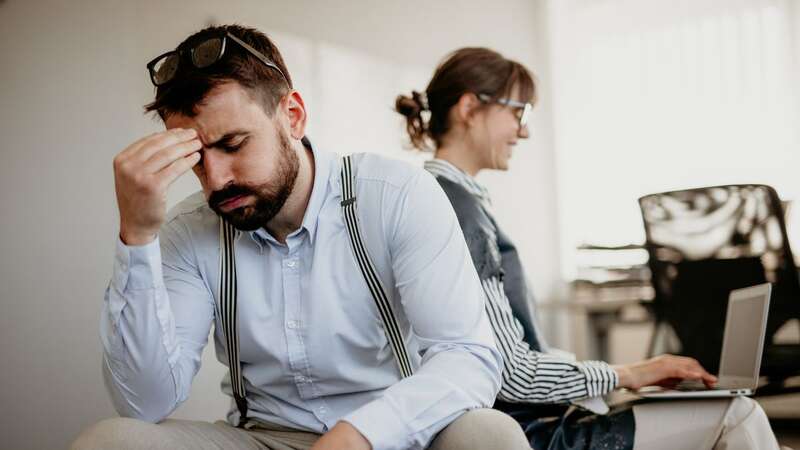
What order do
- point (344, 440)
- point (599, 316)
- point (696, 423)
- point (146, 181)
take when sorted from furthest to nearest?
point (599, 316) → point (696, 423) → point (146, 181) → point (344, 440)

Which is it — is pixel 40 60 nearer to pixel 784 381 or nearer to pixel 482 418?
pixel 482 418

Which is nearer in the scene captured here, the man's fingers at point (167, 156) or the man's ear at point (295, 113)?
the man's fingers at point (167, 156)

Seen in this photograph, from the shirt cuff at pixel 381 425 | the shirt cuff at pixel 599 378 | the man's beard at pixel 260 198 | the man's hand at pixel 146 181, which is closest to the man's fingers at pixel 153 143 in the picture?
the man's hand at pixel 146 181

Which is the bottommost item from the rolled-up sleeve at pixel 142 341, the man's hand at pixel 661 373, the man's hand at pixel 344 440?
the man's hand at pixel 661 373

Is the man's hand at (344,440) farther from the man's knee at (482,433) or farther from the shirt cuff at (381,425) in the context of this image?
the man's knee at (482,433)

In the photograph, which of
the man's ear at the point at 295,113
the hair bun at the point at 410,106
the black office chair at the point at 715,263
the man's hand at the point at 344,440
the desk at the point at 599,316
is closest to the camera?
the man's hand at the point at 344,440

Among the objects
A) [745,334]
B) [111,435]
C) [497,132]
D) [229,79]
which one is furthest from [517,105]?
[111,435]

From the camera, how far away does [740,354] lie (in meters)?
1.87

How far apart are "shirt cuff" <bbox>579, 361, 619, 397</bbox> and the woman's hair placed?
0.80 meters

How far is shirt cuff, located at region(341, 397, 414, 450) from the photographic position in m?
1.15

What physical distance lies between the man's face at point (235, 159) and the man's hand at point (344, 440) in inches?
16.3

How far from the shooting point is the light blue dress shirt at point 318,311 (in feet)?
4.26

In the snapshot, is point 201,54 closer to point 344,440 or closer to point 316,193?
point 316,193

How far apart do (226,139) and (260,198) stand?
113mm
